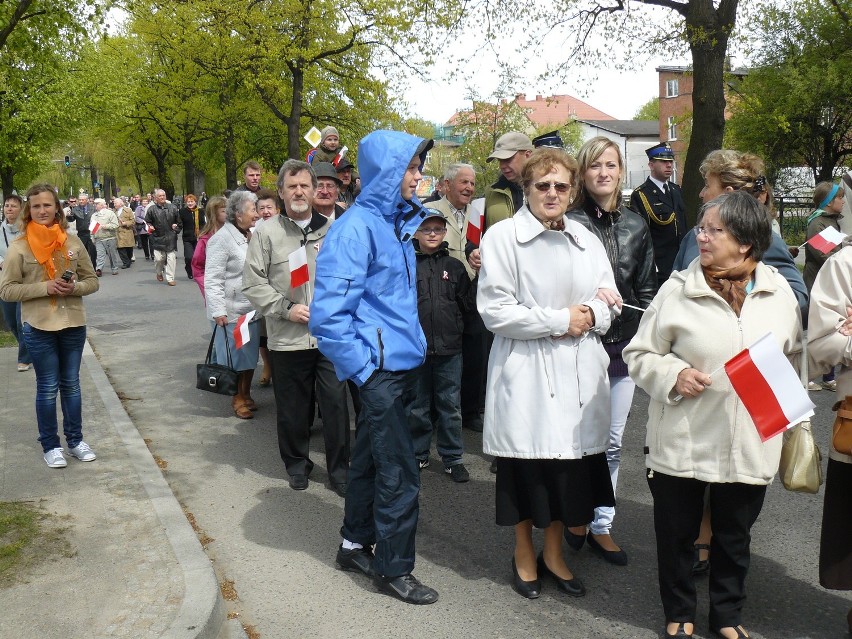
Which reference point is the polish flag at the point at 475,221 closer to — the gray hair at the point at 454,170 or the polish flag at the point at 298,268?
the gray hair at the point at 454,170

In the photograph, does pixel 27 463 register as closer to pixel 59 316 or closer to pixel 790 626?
pixel 59 316

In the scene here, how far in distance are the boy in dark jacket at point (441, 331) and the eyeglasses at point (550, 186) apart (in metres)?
1.85

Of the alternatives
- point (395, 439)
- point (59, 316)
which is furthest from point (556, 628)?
point (59, 316)

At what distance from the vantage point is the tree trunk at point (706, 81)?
1165 centimetres

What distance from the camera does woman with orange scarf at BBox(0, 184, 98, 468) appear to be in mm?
6059

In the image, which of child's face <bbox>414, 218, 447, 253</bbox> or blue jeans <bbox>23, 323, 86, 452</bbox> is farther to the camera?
blue jeans <bbox>23, 323, 86, 452</bbox>

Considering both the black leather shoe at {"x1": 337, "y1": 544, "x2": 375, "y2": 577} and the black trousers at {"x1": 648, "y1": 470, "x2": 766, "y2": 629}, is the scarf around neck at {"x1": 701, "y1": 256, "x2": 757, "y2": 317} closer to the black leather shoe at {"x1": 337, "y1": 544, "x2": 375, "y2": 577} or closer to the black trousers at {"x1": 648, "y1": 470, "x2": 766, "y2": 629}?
the black trousers at {"x1": 648, "y1": 470, "x2": 766, "y2": 629}

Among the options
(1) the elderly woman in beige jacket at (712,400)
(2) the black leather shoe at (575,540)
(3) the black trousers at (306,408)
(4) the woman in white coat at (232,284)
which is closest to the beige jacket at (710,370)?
(1) the elderly woman in beige jacket at (712,400)

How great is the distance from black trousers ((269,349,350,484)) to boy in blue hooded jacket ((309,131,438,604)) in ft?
5.00

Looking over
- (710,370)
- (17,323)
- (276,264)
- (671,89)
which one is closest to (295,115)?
(17,323)

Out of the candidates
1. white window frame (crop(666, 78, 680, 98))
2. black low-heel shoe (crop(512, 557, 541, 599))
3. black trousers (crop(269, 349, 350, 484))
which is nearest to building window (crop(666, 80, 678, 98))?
white window frame (crop(666, 78, 680, 98))

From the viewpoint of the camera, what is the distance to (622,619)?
4020 millimetres

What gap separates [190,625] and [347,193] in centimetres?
554

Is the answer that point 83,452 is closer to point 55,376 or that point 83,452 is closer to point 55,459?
point 55,459
